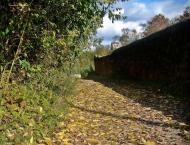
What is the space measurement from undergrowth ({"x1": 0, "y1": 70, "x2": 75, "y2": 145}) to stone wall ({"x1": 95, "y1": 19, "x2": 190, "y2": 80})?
8.91m

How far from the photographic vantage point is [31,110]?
30.9 feet

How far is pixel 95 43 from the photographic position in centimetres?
1867

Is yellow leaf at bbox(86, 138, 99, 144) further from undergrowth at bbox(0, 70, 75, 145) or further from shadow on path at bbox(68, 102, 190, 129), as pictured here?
shadow on path at bbox(68, 102, 190, 129)

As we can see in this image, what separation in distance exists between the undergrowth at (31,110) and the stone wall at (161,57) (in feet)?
29.2

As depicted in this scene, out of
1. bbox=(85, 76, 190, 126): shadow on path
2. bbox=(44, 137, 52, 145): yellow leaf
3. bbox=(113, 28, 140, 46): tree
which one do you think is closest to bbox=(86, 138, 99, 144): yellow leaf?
bbox=(44, 137, 52, 145): yellow leaf

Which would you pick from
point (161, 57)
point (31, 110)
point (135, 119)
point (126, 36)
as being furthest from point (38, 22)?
point (126, 36)

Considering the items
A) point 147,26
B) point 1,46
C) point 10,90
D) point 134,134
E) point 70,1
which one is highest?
point 147,26

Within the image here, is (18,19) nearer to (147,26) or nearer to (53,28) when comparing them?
(53,28)

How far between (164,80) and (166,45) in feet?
7.08

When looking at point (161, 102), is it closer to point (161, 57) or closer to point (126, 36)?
point (161, 57)

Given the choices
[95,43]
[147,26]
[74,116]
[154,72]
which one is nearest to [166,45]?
[154,72]

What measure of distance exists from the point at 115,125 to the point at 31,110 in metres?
2.15

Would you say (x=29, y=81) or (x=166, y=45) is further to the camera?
(x=166, y=45)

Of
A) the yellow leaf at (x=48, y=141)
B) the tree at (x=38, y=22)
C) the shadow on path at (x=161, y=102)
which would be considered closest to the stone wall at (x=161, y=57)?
the shadow on path at (x=161, y=102)
